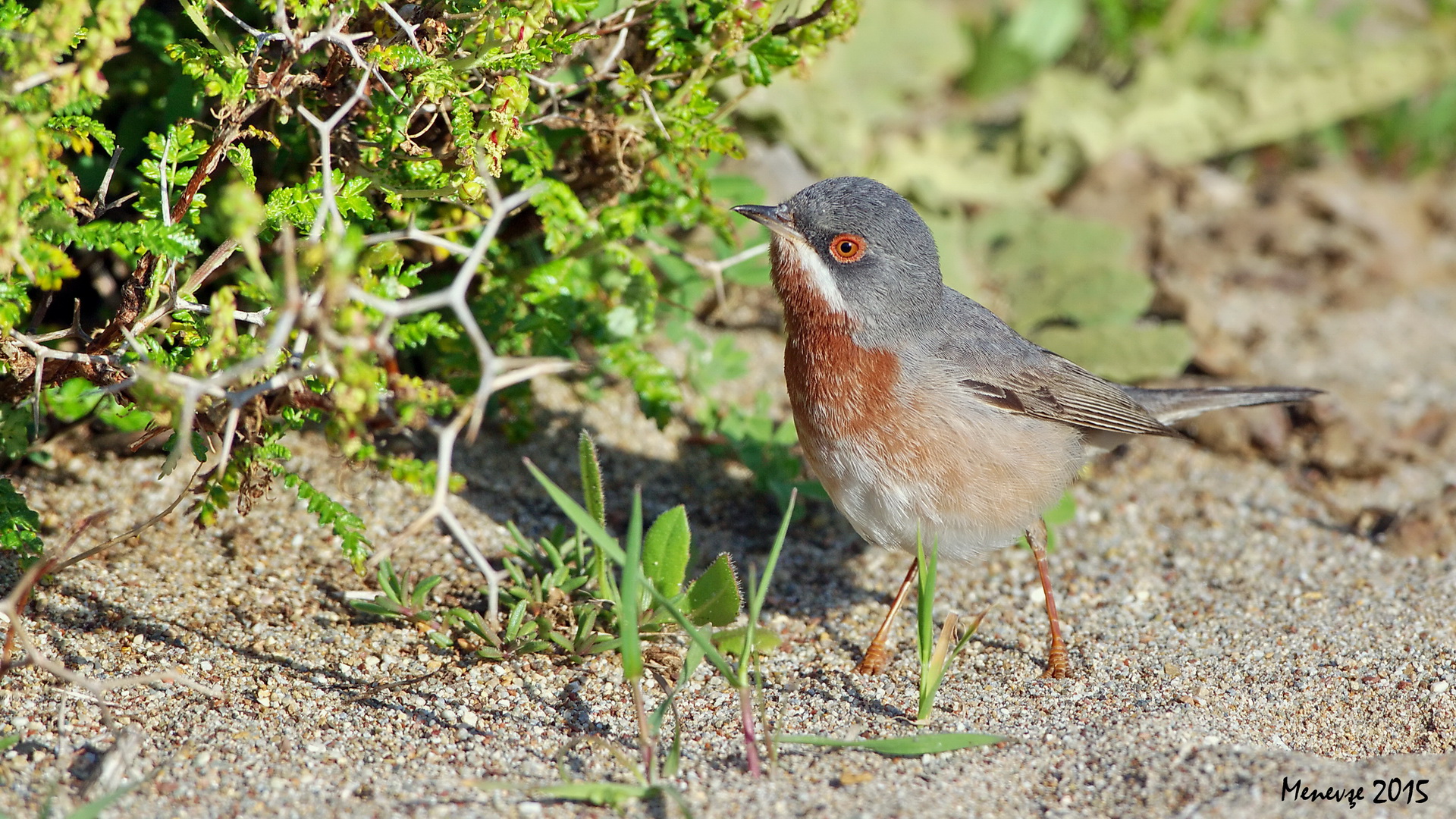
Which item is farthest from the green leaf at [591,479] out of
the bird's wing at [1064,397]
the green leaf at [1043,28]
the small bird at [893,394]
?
the green leaf at [1043,28]

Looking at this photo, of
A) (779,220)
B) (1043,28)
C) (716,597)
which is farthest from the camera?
(1043,28)

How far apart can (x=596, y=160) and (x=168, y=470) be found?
6.53ft

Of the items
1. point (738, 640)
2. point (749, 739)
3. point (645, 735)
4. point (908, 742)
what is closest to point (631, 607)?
point (645, 735)

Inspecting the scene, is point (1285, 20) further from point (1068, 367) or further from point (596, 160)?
point (596, 160)

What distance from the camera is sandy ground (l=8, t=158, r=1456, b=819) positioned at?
3223mm

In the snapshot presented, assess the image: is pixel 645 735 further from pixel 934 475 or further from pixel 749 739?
pixel 934 475

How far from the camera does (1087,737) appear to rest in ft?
12.0

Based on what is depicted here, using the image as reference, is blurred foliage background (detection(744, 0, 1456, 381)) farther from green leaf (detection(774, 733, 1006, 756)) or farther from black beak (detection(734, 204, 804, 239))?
green leaf (detection(774, 733, 1006, 756))

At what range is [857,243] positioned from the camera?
4.32 metres

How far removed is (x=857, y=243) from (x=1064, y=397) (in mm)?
1133

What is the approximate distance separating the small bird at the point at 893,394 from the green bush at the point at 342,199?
0.54m

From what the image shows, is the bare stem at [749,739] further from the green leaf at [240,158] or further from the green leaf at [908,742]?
Result: the green leaf at [240,158]

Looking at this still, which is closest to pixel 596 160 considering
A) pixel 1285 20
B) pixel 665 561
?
pixel 665 561

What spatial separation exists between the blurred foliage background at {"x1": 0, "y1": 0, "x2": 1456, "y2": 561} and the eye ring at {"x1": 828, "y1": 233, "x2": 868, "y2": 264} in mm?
536
